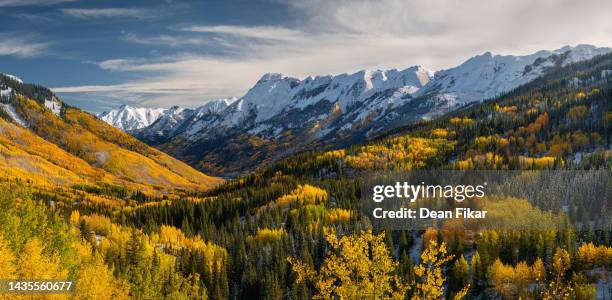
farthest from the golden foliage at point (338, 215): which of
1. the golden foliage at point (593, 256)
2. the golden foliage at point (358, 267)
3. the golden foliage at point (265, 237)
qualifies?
the golden foliage at point (358, 267)

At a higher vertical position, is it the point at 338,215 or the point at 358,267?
the point at 358,267

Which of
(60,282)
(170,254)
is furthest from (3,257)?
(170,254)

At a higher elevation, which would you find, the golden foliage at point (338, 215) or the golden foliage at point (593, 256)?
the golden foliage at point (338, 215)

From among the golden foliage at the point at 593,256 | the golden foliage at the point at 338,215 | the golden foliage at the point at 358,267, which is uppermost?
the golden foliage at the point at 358,267

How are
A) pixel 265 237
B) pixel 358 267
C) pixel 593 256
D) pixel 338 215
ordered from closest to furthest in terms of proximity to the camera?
pixel 358 267 < pixel 593 256 < pixel 265 237 < pixel 338 215

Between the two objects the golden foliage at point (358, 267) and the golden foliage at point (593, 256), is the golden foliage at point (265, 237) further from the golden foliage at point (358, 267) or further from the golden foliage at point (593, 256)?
the golden foliage at point (358, 267)

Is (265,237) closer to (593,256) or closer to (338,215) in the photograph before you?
(338,215)

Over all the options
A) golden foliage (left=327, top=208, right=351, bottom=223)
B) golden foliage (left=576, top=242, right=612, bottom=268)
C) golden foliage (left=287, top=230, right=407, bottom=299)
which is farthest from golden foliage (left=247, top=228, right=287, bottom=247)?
golden foliage (left=287, top=230, right=407, bottom=299)

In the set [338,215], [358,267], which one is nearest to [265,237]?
[338,215]

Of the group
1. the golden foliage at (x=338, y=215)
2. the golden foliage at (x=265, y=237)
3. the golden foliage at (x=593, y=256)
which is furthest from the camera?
the golden foliage at (x=338, y=215)

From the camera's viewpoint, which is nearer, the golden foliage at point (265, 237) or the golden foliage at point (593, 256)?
the golden foliage at point (593, 256)

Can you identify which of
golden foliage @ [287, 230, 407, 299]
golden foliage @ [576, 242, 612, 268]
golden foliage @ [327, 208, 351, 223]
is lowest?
golden foliage @ [576, 242, 612, 268]

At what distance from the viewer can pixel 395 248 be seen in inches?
5974

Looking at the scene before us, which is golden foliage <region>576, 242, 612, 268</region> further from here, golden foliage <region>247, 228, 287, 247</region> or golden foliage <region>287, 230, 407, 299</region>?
golden foliage <region>287, 230, 407, 299</region>
